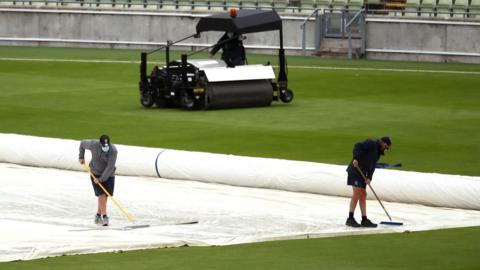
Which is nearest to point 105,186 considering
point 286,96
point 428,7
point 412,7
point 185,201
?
point 185,201

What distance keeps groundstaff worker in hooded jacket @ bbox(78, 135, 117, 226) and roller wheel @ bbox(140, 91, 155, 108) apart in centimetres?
1586

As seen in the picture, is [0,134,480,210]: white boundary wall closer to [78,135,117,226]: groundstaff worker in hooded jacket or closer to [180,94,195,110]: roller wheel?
[78,135,117,226]: groundstaff worker in hooded jacket

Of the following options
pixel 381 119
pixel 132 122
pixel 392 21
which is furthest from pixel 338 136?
pixel 392 21

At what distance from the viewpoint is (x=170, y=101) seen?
37.8 meters

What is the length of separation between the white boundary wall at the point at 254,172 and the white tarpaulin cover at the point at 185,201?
0.02 meters

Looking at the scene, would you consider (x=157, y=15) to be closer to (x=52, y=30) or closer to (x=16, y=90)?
(x=52, y=30)

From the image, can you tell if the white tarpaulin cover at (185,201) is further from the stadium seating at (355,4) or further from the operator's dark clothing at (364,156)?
the stadium seating at (355,4)

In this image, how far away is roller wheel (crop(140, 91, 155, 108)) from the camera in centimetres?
3747

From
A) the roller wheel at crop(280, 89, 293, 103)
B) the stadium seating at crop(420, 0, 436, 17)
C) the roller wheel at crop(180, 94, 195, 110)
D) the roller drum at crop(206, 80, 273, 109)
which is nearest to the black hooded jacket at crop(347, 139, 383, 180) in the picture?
the roller drum at crop(206, 80, 273, 109)

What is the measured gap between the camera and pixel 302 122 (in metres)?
34.3

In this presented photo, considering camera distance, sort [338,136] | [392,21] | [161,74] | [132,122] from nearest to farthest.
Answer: [338,136]
[132,122]
[161,74]
[392,21]

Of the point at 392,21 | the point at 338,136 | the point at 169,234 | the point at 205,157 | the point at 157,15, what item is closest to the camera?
the point at 169,234

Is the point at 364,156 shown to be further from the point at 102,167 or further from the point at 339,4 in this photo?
the point at 339,4

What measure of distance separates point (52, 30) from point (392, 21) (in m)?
16.6
